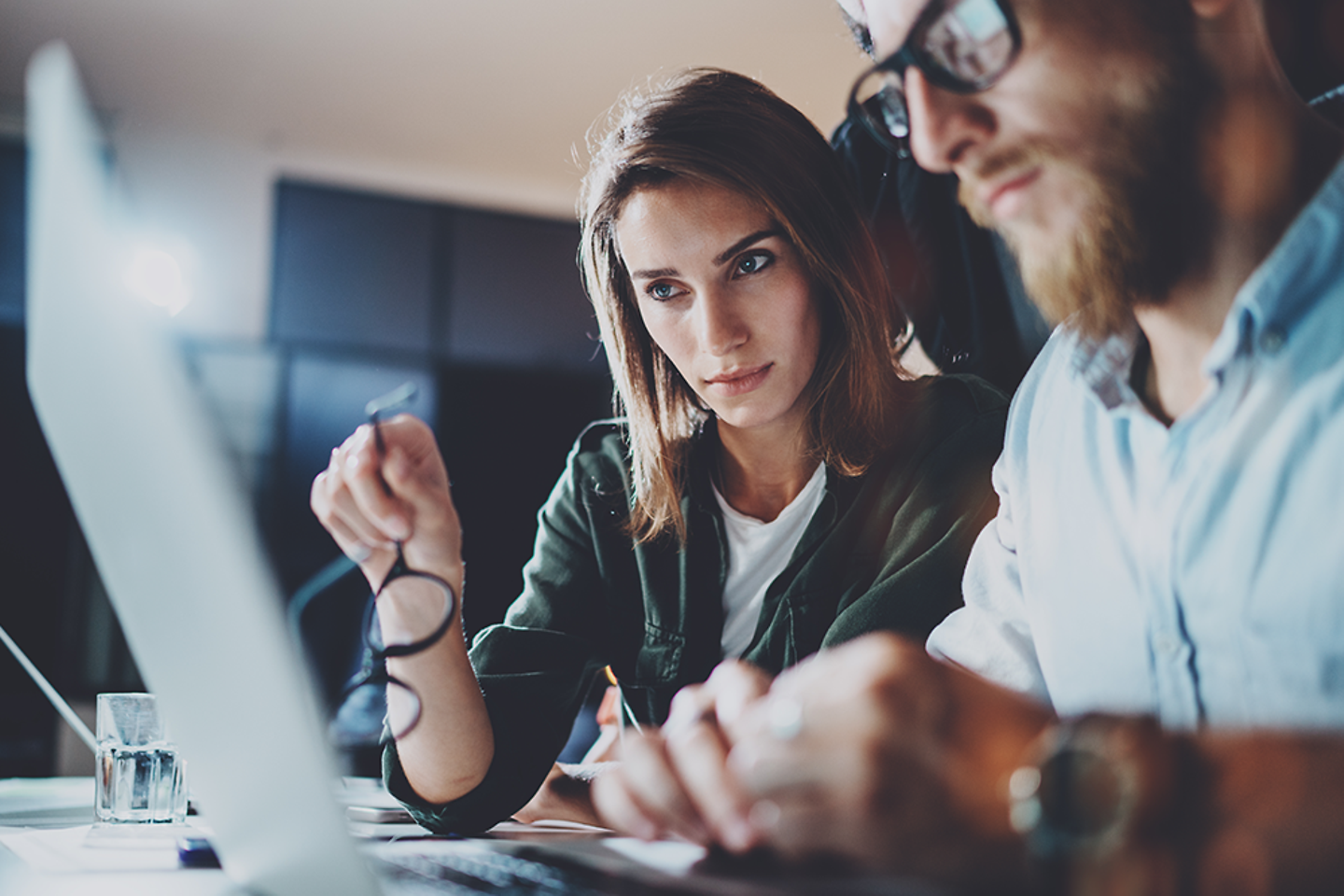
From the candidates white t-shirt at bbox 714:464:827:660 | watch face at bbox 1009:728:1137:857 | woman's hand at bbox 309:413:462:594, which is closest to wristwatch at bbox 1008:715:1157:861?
watch face at bbox 1009:728:1137:857

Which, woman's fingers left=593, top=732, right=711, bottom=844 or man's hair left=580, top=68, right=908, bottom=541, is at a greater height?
man's hair left=580, top=68, right=908, bottom=541

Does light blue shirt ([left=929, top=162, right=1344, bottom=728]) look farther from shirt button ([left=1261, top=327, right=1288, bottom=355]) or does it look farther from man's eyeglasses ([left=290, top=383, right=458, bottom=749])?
man's eyeglasses ([left=290, top=383, right=458, bottom=749])

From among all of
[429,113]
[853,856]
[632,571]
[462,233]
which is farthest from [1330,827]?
[462,233]

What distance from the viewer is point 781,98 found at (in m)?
1.31

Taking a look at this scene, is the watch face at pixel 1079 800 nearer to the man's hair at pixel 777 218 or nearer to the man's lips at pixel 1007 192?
the man's lips at pixel 1007 192

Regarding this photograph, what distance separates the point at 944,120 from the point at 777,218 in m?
0.49

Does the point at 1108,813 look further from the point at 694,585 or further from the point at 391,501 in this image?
the point at 694,585

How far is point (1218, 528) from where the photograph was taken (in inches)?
26.1

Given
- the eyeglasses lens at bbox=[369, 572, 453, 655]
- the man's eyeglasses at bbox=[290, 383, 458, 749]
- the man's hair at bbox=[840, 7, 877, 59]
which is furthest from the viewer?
the man's hair at bbox=[840, 7, 877, 59]

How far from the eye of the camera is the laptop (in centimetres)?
42

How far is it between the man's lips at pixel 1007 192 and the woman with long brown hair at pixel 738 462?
1.45 feet

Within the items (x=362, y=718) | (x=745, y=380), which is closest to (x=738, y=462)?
(x=745, y=380)

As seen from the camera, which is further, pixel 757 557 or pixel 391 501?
pixel 757 557

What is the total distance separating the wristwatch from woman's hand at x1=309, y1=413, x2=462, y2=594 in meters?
0.59
